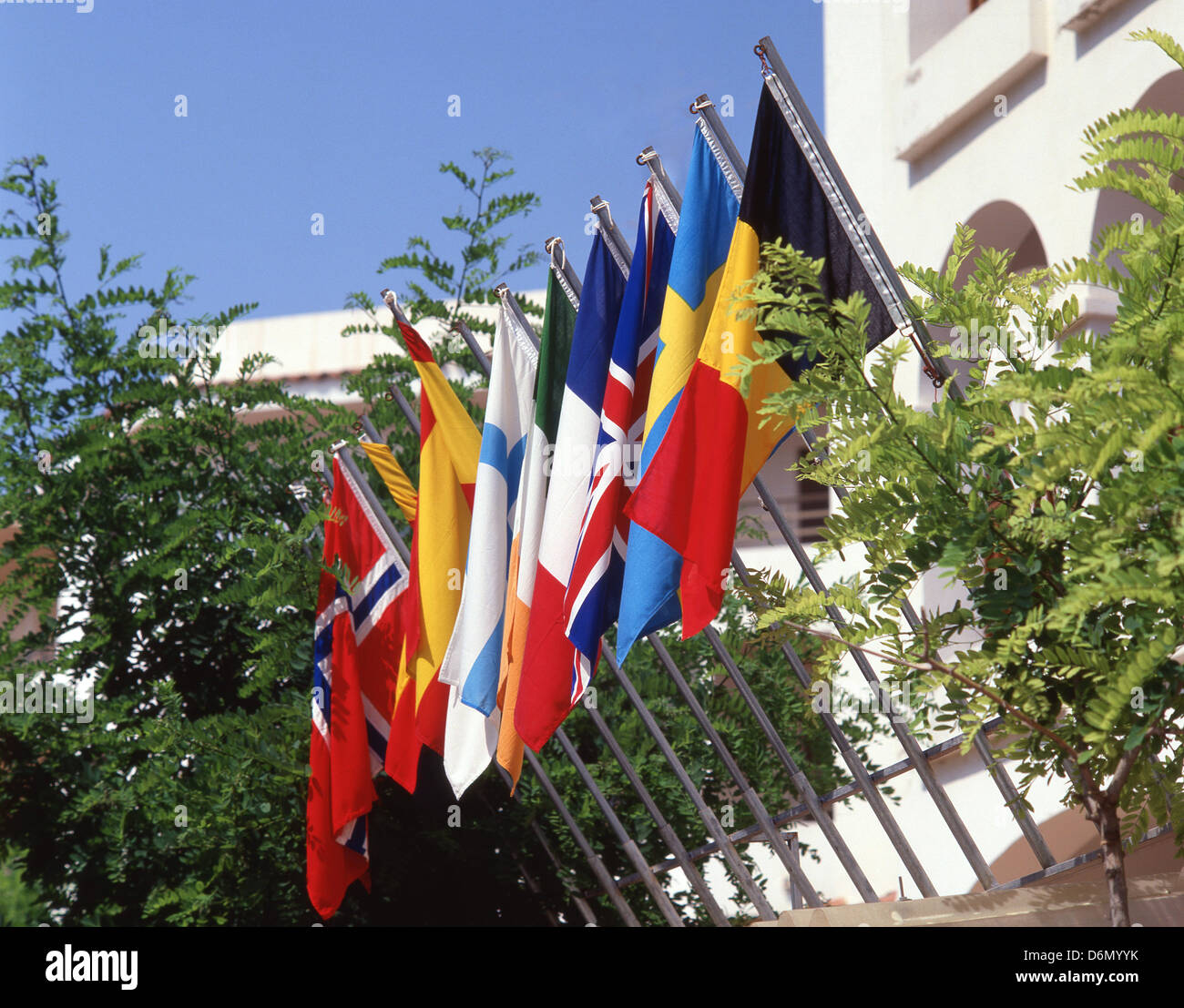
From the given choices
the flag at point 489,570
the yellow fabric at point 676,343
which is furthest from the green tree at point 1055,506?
the flag at point 489,570

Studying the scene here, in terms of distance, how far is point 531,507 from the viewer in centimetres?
571

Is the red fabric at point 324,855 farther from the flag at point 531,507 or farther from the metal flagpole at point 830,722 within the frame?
the metal flagpole at point 830,722

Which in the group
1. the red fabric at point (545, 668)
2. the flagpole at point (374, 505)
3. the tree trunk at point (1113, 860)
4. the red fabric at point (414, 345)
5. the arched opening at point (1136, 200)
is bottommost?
the tree trunk at point (1113, 860)

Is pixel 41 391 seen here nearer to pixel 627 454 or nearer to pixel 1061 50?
pixel 627 454

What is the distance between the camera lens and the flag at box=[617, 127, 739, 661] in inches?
179

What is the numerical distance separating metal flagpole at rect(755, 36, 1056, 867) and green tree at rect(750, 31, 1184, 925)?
0.89m

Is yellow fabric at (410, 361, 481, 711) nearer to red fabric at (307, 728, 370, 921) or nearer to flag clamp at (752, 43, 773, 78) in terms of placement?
red fabric at (307, 728, 370, 921)

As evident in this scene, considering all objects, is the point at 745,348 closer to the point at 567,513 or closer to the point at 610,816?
the point at 567,513

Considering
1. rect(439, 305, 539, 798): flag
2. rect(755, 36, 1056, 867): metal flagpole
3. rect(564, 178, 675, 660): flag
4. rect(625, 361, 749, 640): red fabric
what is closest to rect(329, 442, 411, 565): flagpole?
rect(439, 305, 539, 798): flag

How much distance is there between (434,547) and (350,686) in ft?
2.99

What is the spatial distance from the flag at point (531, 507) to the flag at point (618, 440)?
1.31 feet

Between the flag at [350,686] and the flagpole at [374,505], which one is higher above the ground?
the flagpole at [374,505]

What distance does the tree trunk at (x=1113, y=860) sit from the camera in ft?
9.99
